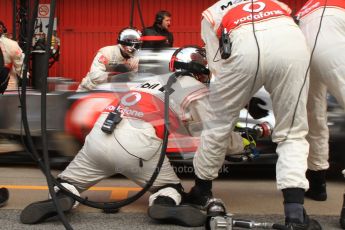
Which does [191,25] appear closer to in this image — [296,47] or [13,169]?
[13,169]

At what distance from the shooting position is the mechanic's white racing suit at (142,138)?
3.91 m

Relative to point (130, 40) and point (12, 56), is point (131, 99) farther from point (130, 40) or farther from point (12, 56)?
point (12, 56)

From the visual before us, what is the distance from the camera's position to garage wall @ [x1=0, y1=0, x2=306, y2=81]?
39.8 ft

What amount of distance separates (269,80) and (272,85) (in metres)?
0.04

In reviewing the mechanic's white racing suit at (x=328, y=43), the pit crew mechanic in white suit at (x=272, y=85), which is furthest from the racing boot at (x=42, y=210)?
the mechanic's white racing suit at (x=328, y=43)

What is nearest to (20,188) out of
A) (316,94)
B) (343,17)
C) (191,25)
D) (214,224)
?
(214,224)

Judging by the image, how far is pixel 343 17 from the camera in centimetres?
369

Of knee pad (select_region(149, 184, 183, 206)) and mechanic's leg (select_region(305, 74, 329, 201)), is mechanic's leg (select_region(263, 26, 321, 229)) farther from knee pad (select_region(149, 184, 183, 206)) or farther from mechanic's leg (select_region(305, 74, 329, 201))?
knee pad (select_region(149, 184, 183, 206))

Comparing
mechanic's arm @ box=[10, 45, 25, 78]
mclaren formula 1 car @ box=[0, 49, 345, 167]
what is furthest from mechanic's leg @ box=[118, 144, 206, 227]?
mechanic's arm @ box=[10, 45, 25, 78]

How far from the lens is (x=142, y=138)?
3.92 metres

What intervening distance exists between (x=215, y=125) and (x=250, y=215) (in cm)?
73

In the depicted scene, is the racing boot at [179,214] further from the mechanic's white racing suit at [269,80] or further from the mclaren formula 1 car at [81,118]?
the mclaren formula 1 car at [81,118]

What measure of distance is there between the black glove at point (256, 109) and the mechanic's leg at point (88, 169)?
4.12 feet

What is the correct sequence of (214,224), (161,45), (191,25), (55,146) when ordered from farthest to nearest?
(191,25), (161,45), (55,146), (214,224)
